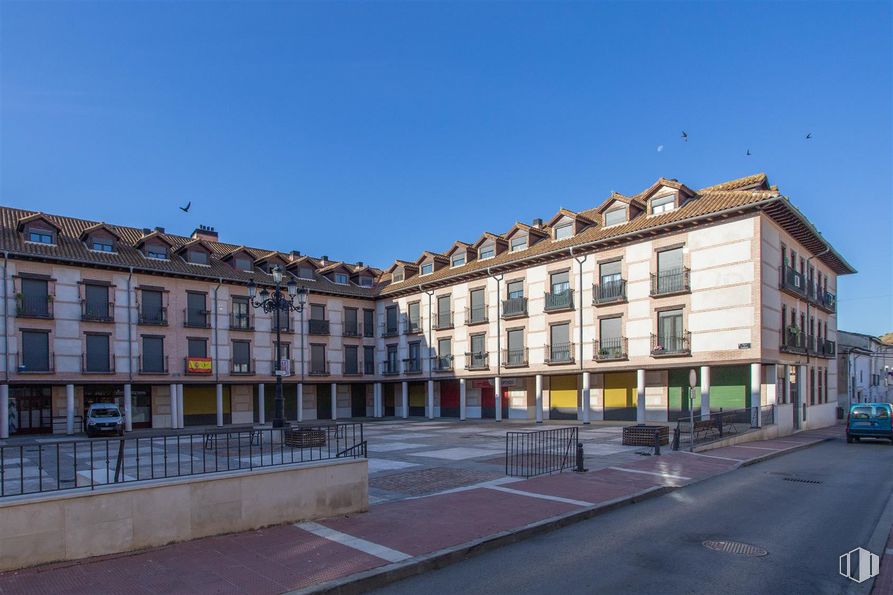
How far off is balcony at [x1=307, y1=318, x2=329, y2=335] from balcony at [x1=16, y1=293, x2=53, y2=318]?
Result: 15391mm

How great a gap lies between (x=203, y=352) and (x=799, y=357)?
33849mm

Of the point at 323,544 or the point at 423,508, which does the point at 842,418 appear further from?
the point at 323,544

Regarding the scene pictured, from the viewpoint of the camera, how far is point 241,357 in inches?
1465

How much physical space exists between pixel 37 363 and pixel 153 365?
5.68m

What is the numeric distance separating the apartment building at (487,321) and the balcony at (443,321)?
0.52ft

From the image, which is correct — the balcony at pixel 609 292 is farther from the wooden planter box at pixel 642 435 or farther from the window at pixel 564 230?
the wooden planter box at pixel 642 435

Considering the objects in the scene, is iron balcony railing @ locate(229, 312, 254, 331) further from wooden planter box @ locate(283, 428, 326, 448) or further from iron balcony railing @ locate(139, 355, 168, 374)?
wooden planter box @ locate(283, 428, 326, 448)

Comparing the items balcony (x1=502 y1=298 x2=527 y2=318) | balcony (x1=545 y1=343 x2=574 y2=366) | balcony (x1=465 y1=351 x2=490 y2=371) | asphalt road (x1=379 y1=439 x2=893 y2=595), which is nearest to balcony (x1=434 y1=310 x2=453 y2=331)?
→ balcony (x1=465 y1=351 x2=490 y2=371)

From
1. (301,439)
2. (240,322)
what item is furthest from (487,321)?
(301,439)

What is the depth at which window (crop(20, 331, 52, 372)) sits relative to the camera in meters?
29.1

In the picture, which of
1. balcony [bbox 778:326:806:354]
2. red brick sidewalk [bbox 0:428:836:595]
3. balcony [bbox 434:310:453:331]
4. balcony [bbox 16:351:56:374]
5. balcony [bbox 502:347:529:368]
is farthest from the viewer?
balcony [bbox 434:310:453:331]

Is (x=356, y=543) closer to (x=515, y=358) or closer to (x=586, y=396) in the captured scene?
(x=586, y=396)

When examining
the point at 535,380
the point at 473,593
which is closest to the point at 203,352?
the point at 535,380

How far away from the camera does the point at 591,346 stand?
31156 millimetres
